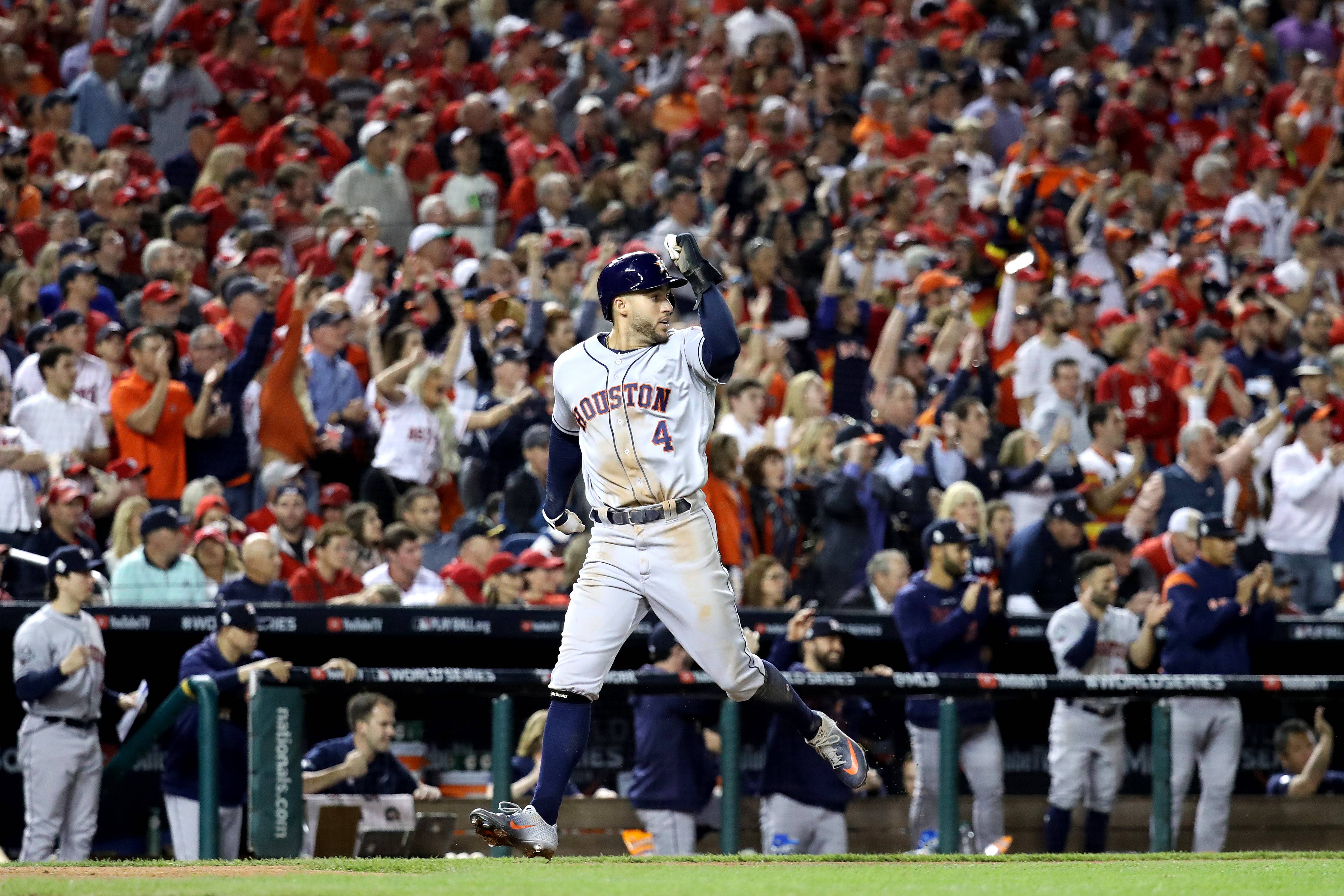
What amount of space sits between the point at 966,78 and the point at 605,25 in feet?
9.36

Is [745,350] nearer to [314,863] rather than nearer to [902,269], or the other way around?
[902,269]

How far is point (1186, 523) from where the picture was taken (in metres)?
8.92

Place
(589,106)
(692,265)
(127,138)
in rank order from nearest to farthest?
1. (692,265)
2. (127,138)
3. (589,106)

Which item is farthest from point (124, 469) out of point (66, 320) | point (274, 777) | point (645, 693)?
point (645, 693)

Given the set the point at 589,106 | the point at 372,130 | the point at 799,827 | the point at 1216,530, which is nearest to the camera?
the point at 799,827

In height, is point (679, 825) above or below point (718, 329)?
below

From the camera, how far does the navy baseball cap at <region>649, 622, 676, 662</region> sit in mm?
7418

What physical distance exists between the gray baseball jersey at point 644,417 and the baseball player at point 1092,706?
294 centimetres

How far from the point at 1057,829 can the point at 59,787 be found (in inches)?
157

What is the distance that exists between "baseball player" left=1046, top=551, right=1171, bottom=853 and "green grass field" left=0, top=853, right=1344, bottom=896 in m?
1.88

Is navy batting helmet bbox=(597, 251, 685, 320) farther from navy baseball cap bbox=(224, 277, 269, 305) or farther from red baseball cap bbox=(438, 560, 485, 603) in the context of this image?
navy baseball cap bbox=(224, 277, 269, 305)

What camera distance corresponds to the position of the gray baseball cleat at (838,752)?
5.57 m

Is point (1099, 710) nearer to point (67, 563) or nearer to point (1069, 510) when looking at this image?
point (1069, 510)

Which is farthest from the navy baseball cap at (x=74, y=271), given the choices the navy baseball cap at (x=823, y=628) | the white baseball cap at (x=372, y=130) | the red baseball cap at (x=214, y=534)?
the navy baseball cap at (x=823, y=628)
